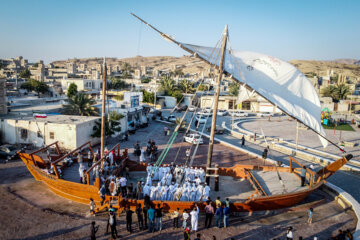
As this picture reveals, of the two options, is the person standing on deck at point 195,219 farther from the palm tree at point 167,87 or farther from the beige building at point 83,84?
the beige building at point 83,84

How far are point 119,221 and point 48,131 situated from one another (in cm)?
1482

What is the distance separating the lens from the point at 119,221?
1112 centimetres

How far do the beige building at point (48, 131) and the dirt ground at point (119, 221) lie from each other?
27.0ft

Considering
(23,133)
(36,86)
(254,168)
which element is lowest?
(254,168)

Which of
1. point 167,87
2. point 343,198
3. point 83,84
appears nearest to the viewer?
point 343,198

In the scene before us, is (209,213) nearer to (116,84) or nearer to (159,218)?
(159,218)

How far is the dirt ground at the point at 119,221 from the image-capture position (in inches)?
399

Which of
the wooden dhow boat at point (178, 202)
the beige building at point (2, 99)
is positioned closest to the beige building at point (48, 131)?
the beige building at point (2, 99)

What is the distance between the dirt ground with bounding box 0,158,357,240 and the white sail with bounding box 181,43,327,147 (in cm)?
404

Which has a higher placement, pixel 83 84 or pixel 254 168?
pixel 83 84

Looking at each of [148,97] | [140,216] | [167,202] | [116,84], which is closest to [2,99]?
[140,216]

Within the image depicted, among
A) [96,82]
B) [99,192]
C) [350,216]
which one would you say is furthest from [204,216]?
[96,82]

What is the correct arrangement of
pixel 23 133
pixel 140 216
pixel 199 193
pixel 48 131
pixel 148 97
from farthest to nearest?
pixel 148 97, pixel 23 133, pixel 48 131, pixel 199 193, pixel 140 216

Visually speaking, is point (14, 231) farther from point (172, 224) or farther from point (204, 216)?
point (204, 216)
